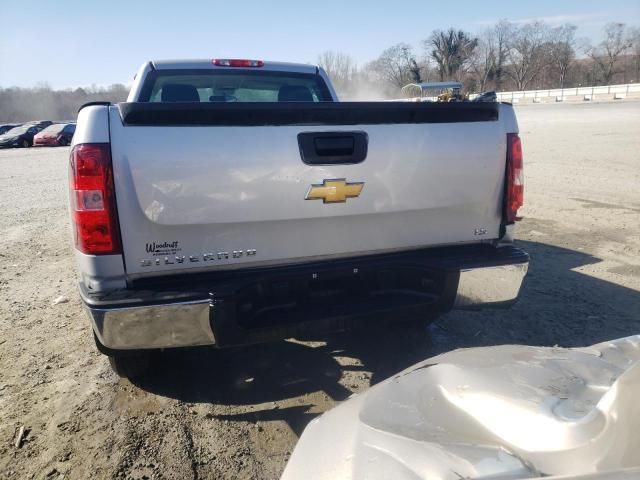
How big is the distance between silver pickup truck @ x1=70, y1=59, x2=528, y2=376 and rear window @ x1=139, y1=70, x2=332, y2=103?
1.99 metres

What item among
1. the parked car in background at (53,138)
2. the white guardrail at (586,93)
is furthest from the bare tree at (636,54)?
the parked car in background at (53,138)

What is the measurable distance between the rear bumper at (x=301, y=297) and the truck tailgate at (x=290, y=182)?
11 centimetres

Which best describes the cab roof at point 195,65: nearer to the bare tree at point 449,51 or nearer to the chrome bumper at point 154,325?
the chrome bumper at point 154,325

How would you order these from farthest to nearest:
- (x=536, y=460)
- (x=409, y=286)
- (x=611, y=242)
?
(x=611, y=242) → (x=409, y=286) → (x=536, y=460)

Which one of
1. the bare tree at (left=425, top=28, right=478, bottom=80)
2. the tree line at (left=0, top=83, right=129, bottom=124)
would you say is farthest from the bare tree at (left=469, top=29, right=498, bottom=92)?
the tree line at (left=0, top=83, right=129, bottom=124)

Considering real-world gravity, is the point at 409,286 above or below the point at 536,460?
below

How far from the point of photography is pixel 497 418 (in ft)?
4.26

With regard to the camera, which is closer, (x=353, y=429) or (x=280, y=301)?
(x=353, y=429)

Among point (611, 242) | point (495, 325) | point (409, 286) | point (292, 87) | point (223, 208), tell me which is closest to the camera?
point (223, 208)

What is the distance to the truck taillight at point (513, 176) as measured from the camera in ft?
9.60

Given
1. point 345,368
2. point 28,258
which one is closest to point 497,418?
point 345,368

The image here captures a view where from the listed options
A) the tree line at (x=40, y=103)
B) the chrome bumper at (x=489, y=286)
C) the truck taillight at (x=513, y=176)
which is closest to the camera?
the chrome bumper at (x=489, y=286)

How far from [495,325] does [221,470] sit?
98.4 inches

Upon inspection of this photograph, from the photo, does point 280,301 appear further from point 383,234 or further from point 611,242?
point 611,242
